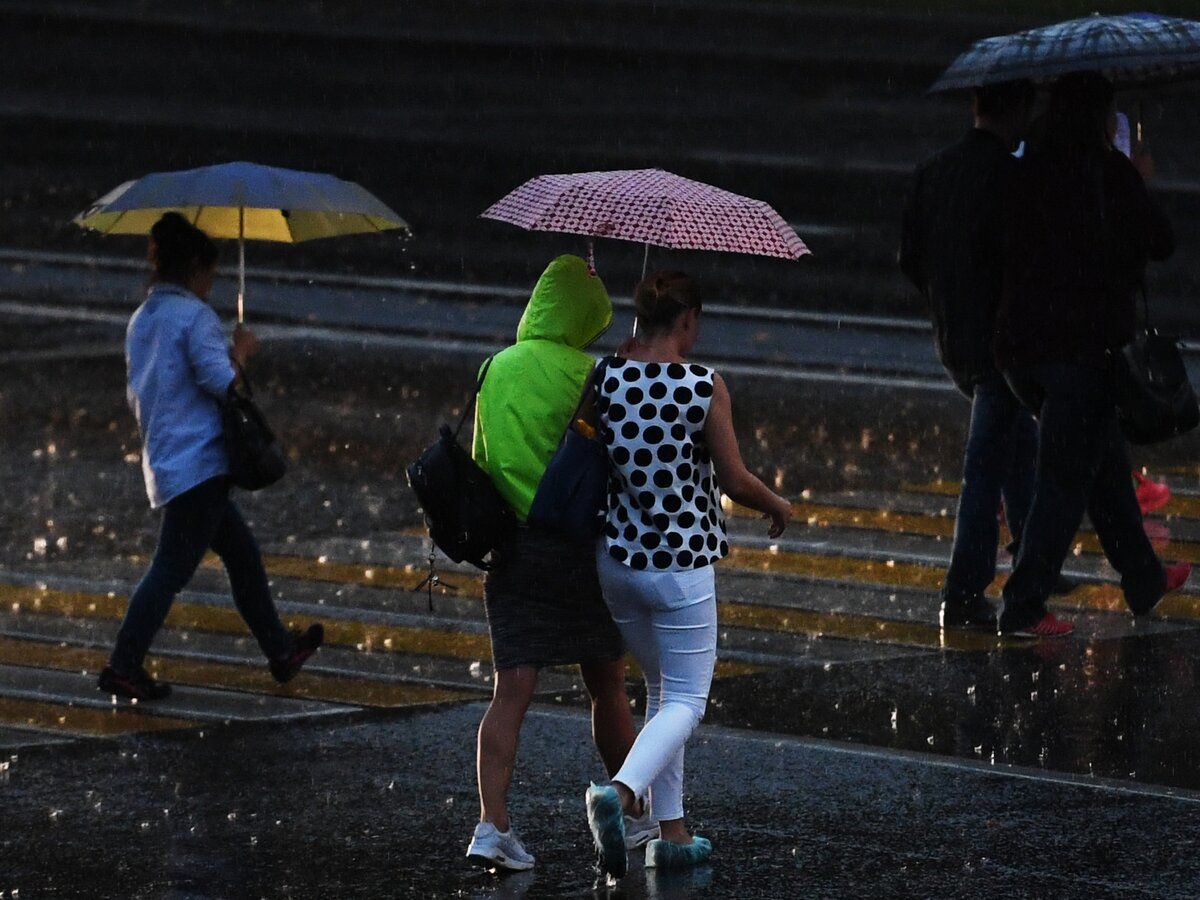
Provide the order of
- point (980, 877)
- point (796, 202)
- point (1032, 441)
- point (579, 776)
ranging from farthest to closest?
point (796, 202)
point (1032, 441)
point (579, 776)
point (980, 877)

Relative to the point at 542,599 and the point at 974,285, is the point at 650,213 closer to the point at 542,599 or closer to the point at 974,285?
the point at 542,599

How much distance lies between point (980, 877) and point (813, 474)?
6.09m

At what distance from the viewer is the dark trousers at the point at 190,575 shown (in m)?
8.57

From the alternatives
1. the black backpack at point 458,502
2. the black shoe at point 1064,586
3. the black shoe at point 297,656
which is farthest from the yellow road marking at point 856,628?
the black backpack at point 458,502

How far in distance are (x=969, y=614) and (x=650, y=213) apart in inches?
133

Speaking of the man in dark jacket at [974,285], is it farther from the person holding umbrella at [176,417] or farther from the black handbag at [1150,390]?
the person holding umbrella at [176,417]

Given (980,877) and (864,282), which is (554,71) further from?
(980,877)

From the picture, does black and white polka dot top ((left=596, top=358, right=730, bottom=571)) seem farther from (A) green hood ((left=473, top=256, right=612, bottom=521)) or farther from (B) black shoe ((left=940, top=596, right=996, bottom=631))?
(B) black shoe ((left=940, top=596, right=996, bottom=631))

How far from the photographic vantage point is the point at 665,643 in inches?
250

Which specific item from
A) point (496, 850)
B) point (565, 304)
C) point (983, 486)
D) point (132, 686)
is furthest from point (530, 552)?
point (983, 486)

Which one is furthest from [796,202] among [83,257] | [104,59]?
[104,59]

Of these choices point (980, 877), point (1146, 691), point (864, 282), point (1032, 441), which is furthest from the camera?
point (864, 282)

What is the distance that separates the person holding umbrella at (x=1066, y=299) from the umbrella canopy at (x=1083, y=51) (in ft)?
0.60

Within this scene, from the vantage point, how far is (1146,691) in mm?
8383
